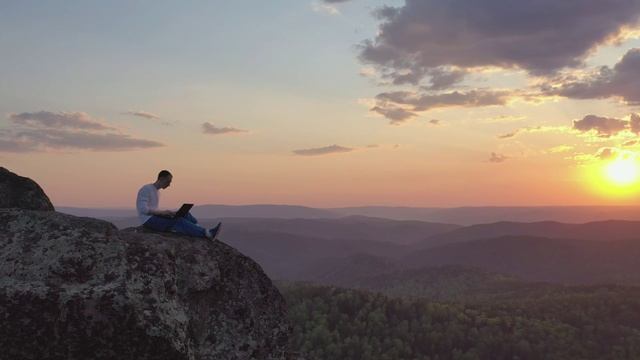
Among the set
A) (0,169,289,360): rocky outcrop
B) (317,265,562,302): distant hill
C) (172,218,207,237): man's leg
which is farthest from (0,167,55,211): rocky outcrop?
(317,265,562,302): distant hill

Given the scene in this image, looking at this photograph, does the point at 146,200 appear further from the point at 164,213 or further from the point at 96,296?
the point at 96,296

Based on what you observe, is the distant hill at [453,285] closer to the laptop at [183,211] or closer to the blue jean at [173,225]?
the blue jean at [173,225]

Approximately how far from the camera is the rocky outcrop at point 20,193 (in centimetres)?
1416

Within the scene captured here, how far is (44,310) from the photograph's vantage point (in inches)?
345

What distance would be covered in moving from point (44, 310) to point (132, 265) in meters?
1.58

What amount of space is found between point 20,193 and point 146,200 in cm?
354

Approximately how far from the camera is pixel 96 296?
29.0ft

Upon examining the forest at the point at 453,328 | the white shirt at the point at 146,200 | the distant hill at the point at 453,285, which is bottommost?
the distant hill at the point at 453,285

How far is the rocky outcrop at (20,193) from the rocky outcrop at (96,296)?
3.55m

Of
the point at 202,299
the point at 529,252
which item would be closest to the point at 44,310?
the point at 202,299

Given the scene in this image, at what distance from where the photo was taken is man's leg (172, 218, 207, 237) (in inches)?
546

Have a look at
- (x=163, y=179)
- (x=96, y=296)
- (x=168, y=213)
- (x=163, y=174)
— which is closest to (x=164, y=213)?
(x=168, y=213)

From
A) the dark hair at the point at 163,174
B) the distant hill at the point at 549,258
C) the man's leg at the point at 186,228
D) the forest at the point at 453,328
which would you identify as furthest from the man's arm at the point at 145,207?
the distant hill at the point at 549,258

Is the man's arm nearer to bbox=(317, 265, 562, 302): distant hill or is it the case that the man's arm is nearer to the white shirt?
the white shirt
